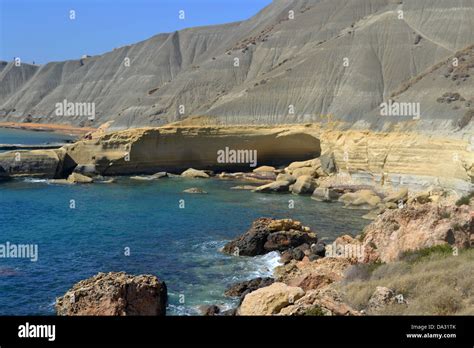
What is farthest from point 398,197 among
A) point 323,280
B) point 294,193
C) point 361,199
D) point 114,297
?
point 114,297

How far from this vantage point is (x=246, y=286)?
774 inches

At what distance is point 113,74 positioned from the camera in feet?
492

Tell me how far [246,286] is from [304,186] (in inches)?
969

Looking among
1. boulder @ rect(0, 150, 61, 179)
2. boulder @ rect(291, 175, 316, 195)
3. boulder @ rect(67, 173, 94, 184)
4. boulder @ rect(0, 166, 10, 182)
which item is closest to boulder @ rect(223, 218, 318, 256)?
boulder @ rect(291, 175, 316, 195)

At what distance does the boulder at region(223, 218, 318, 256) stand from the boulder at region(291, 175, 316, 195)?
1645cm

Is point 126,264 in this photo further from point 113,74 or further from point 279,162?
point 113,74

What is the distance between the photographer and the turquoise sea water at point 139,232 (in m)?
20.0

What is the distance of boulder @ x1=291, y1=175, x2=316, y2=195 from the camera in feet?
143

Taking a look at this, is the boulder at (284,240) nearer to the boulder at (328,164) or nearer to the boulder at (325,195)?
the boulder at (325,195)

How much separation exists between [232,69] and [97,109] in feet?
165

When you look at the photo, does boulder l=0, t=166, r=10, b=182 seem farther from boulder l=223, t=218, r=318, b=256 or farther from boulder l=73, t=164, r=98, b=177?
boulder l=223, t=218, r=318, b=256

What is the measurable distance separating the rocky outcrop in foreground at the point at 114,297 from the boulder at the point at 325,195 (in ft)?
86.8

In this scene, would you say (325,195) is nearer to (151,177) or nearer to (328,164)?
(328,164)
